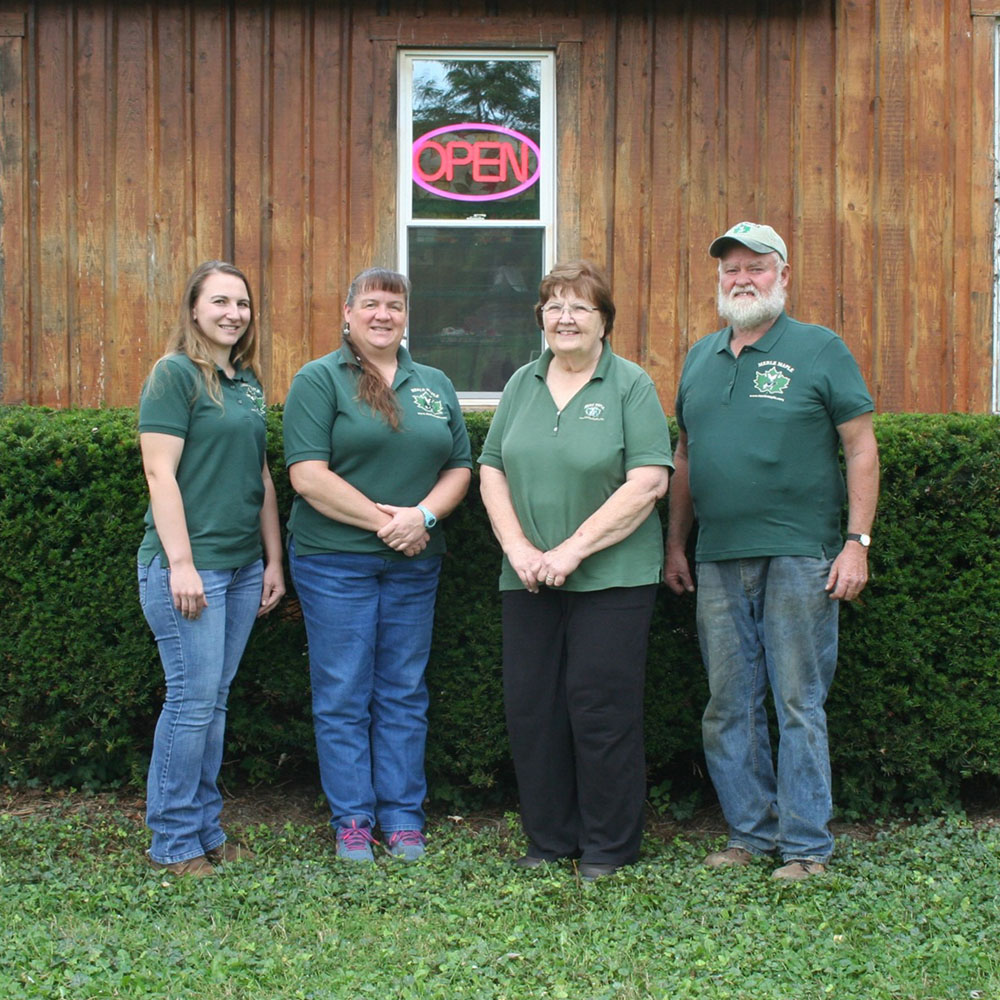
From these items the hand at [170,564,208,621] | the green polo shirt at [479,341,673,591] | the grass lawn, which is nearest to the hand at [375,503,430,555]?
the green polo shirt at [479,341,673,591]

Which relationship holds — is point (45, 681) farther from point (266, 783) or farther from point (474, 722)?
point (474, 722)

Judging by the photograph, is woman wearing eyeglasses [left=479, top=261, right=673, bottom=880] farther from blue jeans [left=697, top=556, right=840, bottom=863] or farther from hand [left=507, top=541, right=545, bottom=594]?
blue jeans [left=697, top=556, right=840, bottom=863]

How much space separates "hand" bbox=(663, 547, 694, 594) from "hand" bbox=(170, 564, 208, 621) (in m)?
1.76

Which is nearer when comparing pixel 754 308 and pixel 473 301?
pixel 754 308

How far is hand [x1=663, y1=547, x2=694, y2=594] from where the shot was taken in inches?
173

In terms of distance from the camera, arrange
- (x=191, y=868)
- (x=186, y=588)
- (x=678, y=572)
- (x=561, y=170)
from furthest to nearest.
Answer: (x=561, y=170)
(x=678, y=572)
(x=191, y=868)
(x=186, y=588)

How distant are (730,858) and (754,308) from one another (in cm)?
201

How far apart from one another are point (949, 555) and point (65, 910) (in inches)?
139

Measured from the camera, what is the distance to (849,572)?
3902mm

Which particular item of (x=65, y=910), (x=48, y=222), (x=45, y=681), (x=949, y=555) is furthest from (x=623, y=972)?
(x=48, y=222)

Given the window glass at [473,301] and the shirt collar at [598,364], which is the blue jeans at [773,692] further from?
the window glass at [473,301]

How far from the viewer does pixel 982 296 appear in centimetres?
662

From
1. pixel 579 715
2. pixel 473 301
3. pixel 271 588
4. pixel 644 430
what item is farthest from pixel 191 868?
pixel 473 301

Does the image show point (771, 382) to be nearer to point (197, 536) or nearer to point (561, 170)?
point (197, 536)
